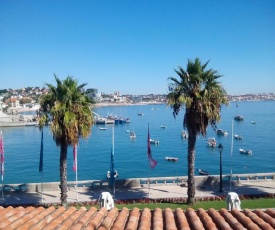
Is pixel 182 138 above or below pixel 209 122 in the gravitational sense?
below

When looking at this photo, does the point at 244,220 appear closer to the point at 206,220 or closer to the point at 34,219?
the point at 206,220

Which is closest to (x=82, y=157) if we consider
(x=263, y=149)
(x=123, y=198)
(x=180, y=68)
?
(x=263, y=149)

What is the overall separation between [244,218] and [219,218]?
2.11 feet

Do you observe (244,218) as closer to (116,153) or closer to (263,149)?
(116,153)

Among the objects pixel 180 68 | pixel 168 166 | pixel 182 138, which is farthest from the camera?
pixel 182 138

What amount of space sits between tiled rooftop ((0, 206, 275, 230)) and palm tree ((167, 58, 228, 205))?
11.2 m

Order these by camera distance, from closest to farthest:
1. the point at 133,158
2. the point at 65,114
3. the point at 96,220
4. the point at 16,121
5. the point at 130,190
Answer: the point at 96,220 < the point at 65,114 < the point at 130,190 < the point at 133,158 < the point at 16,121

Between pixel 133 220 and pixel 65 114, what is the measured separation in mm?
11187

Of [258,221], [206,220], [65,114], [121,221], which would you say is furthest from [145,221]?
[65,114]

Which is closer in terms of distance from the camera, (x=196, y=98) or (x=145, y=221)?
(x=145, y=221)

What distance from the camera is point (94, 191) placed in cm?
2531

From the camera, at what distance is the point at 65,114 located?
59.6 feet

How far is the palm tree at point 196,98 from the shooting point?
19609 mm

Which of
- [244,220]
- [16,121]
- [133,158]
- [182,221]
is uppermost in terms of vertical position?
[244,220]
